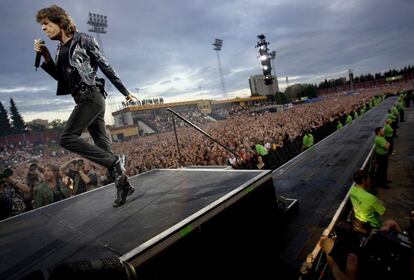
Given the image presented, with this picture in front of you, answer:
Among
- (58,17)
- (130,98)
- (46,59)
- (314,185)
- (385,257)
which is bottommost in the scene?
(314,185)

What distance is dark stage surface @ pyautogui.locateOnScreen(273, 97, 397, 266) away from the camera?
4117mm

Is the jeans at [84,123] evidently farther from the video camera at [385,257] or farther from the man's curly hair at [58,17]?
the video camera at [385,257]

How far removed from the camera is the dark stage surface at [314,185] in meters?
4.12

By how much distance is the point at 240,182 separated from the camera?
3.24 m

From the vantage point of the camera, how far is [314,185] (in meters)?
7.14

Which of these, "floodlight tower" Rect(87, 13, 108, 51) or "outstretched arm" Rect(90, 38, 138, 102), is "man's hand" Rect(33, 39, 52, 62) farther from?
"floodlight tower" Rect(87, 13, 108, 51)

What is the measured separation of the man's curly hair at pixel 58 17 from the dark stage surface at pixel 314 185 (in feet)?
13.1

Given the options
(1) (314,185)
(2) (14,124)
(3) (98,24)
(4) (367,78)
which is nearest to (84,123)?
(1) (314,185)

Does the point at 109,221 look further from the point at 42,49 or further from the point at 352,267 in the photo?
the point at 352,267

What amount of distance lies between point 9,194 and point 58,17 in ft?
17.4

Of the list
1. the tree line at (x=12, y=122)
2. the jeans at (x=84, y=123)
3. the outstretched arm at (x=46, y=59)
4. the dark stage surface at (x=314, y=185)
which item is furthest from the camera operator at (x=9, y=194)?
the tree line at (x=12, y=122)

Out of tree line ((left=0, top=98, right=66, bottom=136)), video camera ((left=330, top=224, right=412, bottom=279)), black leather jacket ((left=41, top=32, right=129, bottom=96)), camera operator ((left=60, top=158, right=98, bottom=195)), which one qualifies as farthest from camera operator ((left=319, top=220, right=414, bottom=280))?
tree line ((left=0, top=98, right=66, bottom=136))

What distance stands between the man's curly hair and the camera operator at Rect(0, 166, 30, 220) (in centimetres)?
356

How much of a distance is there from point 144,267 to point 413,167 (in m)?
9.84
